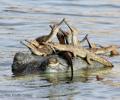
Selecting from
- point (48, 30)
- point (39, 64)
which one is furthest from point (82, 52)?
point (48, 30)

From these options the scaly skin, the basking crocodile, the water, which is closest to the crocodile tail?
the scaly skin

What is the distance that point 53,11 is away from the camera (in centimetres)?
1833

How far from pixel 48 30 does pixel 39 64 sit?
4.03 meters

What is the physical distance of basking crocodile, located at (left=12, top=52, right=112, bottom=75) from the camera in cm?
1146

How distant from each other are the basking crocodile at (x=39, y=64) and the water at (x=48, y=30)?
0.72 ft

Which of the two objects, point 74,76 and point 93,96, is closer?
point 93,96

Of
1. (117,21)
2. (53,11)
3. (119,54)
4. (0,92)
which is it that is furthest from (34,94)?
(53,11)

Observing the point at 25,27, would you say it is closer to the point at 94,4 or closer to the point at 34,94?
the point at 94,4

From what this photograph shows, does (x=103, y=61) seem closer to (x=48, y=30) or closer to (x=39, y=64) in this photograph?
(x=39, y=64)

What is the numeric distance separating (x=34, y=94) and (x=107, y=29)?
631 centimetres

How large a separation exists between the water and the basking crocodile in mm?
219

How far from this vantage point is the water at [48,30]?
386 inches

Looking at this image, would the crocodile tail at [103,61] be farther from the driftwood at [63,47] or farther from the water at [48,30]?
the water at [48,30]

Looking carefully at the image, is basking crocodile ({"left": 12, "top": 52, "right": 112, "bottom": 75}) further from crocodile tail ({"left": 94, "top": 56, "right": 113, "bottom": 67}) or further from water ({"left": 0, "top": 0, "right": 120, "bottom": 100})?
crocodile tail ({"left": 94, "top": 56, "right": 113, "bottom": 67})
